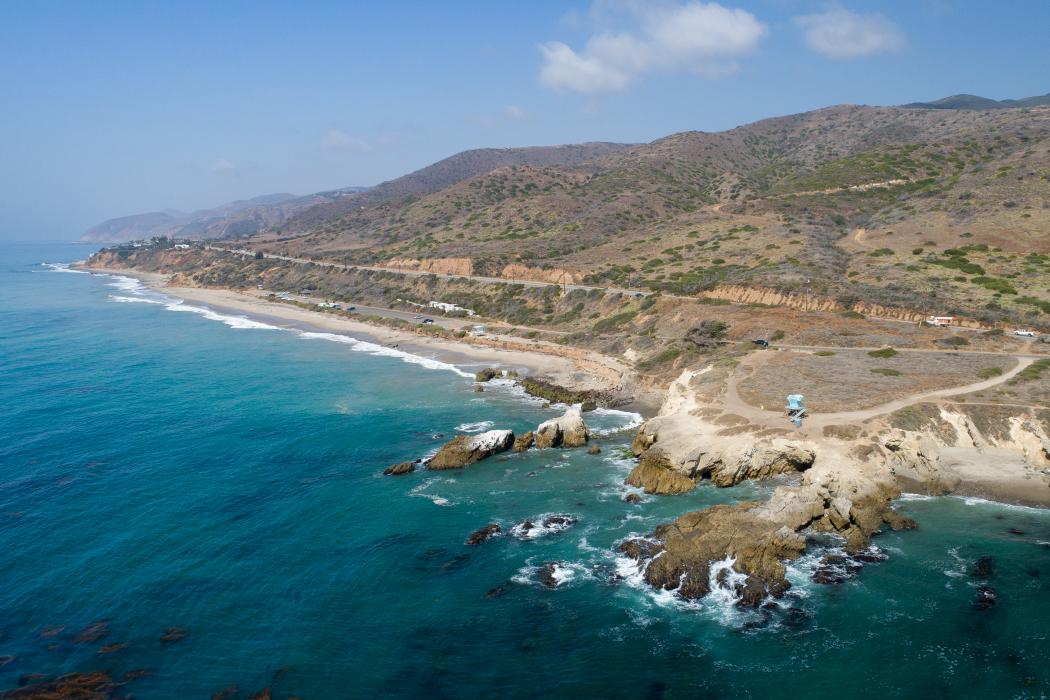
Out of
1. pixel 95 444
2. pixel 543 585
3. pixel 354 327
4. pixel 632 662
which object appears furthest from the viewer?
pixel 354 327

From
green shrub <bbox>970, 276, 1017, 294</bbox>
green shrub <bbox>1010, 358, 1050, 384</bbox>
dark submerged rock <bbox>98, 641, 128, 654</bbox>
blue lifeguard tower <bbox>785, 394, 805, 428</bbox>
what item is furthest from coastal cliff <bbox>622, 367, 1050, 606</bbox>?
green shrub <bbox>970, 276, 1017, 294</bbox>

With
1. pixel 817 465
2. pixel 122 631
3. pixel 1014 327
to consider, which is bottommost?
pixel 122 631

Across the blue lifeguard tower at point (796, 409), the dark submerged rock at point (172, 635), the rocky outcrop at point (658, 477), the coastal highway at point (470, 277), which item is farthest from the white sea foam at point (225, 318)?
the blue lifeguard tower at point (796, 409)

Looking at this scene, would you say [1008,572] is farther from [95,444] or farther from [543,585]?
[95,444]

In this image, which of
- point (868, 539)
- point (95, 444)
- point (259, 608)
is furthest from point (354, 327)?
point (868, 539)

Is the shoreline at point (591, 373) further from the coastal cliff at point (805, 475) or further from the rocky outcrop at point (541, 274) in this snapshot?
the rocky outcrop at point (541, 274)

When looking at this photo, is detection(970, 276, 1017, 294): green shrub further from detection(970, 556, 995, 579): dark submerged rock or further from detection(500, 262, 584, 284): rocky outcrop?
detection(500, 262, 584, 284): rocky outcrop
